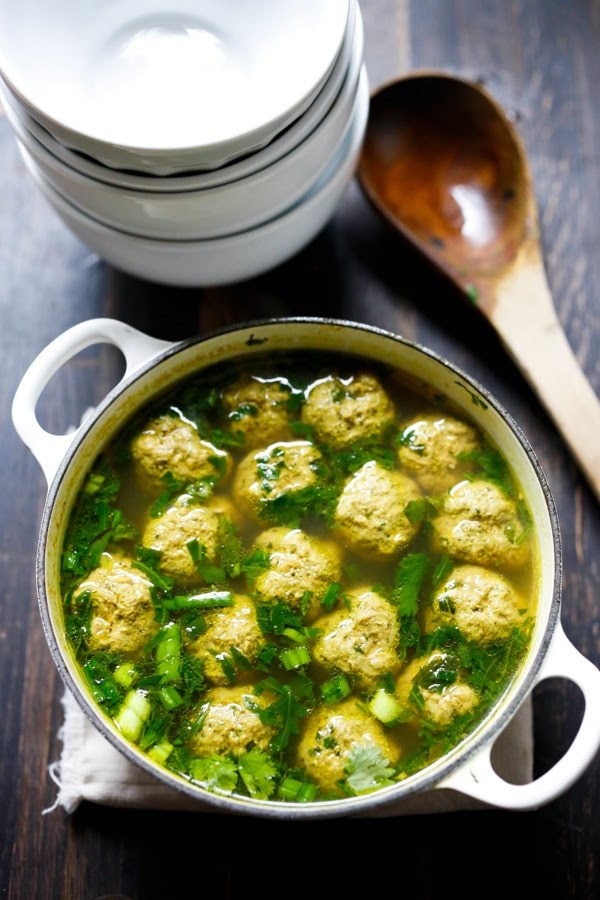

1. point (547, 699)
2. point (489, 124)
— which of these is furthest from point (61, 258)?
point (547, 699)

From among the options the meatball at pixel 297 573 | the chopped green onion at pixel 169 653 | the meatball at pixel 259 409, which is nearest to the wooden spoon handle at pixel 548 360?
the meatball at pixel 259 409

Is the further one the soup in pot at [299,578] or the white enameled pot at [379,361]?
the soup in pot at [299,578]

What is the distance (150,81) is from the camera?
1.78 m

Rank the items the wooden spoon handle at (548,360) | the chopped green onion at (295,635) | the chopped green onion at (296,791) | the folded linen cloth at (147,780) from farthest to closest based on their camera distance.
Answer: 1. the wooden spoon handle at (548,360)
2. the folded linen cloth at (147,780)
3. the chopped green onion at (295,635)
4. the chopped green onion at (296,791)

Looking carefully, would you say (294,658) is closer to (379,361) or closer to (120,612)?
(120,612)

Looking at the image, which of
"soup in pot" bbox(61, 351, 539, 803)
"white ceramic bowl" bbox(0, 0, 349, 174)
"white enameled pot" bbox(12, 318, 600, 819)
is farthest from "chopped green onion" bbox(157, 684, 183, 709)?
"white ceramic bowl" bbox(0, 0, 349, 174)

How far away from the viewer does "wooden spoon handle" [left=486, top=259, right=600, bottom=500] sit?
214 centimetres

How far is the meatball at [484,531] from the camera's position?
190cm

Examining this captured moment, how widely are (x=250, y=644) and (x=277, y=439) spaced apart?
0.44 metres

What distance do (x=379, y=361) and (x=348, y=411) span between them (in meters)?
0.13

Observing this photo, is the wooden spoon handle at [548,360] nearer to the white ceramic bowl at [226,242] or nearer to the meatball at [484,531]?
the meatball at [484,531]

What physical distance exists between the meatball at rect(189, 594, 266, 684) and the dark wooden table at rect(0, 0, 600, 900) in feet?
1.34

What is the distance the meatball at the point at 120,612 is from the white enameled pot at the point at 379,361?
70mm

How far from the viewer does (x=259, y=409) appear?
201 centimetres
